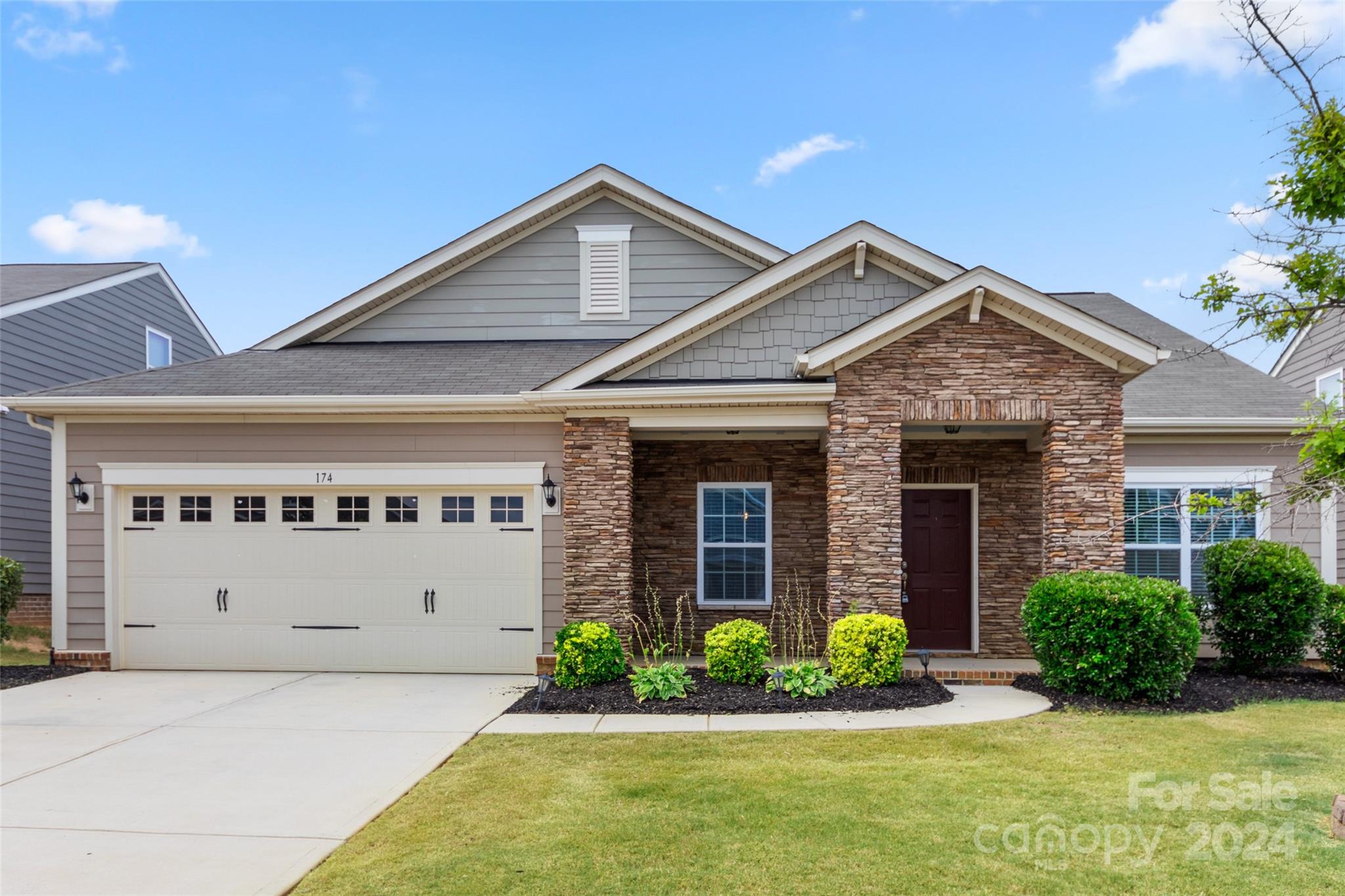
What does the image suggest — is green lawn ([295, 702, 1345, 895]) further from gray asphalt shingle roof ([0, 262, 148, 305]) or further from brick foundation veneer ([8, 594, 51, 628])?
gray asphalt shingle roof ([0, 262, 148, 305])

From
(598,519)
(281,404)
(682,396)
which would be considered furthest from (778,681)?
(281,404)

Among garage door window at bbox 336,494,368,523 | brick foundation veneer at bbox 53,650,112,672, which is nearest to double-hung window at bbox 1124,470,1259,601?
garage door window at bbox 336,494,368,523

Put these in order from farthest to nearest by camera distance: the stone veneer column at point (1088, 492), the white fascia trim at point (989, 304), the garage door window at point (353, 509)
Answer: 1. the garage door window at point (353, 509)
2. the stone veneer column at point (1088, 492)
3. the white fascia trim at point (989, 304)

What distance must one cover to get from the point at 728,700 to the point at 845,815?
3079 mm

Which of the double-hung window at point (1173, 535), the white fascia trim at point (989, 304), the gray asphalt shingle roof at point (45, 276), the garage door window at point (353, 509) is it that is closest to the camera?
the white fascia trim at point (989, 304)

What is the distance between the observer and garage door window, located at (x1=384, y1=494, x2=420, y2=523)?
1015 cm

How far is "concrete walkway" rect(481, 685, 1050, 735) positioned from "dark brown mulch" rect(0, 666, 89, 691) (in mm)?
5928

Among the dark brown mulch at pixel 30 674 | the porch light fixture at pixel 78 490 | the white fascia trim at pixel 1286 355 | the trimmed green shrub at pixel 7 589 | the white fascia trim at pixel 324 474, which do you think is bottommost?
the dark brown mulch at pixel 30 674

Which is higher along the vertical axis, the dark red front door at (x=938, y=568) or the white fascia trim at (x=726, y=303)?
the white fascia trim at (x=726, y=303)

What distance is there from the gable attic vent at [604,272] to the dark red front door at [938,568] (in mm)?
4939

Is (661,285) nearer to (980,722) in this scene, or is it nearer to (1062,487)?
(1062,487)

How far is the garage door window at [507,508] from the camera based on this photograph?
1001 centimetres

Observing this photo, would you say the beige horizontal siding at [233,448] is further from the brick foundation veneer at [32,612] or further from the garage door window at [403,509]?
the brick foundation veneer at [32,612]

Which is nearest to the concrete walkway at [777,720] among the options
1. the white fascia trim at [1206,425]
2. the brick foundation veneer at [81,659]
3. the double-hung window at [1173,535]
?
the double-hung window at [1173,535]
